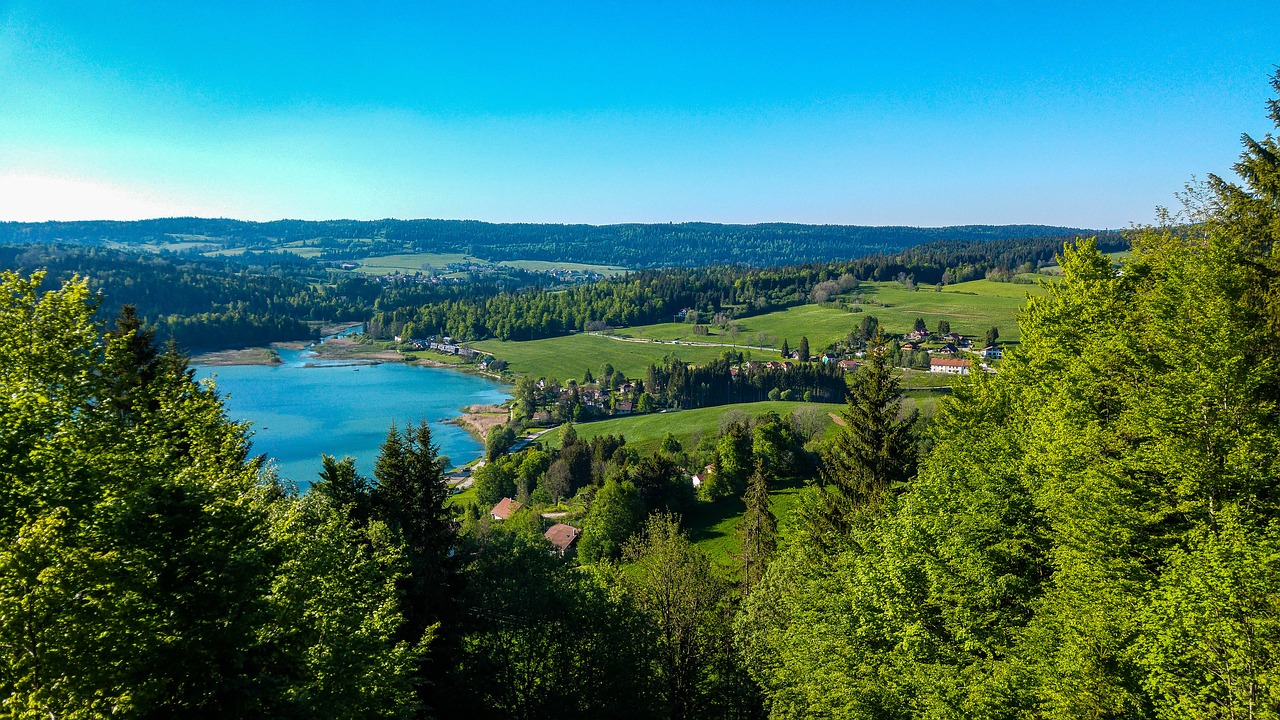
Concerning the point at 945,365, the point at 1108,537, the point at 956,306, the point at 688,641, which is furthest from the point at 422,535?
the point at 956,306

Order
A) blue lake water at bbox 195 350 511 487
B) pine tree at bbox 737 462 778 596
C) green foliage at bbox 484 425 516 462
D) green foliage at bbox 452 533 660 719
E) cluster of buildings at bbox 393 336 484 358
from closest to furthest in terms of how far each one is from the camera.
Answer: green foliage at bbox 452 533 660 719 → pine tree at bbox 737 462 778 596 → green foliage at bbox 484 425 516 462 → blue lake water at bbox 195 350 511 487 → cluster of buildings at bbox 393 336 484 358

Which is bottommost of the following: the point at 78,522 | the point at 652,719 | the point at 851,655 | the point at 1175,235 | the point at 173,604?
the point at 652,719

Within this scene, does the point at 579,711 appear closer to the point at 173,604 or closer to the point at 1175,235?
the point at 173,604

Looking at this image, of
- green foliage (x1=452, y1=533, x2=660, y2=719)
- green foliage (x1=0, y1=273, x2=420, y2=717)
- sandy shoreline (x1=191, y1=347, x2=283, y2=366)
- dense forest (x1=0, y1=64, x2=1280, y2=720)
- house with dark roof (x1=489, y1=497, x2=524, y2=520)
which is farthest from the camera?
sandy shoreline (x1=191, y1=347, x2=283, y2=366)

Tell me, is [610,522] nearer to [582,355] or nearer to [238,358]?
[582,355]

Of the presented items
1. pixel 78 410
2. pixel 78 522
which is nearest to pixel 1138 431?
pixel 78 522

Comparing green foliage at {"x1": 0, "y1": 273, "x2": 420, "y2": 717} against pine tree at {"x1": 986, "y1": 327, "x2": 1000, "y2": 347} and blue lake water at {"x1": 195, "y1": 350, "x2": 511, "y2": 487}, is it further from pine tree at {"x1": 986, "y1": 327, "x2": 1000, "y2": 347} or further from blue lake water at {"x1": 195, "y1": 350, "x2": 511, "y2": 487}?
pine tree at {"x1": 986, "y1": 327, "x2": 1000, "y2": 347}

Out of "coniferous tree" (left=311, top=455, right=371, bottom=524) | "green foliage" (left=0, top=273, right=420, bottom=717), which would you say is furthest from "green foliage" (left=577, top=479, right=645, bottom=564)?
"green foliage" (left=0, top=273, right=420, bottom=717)
